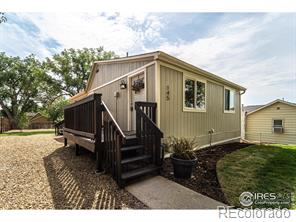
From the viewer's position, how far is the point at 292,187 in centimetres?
306

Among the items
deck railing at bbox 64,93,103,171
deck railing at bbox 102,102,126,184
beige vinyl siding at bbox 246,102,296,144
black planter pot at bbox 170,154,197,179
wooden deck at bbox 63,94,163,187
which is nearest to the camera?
deck railing at bbox 102,102,126,184

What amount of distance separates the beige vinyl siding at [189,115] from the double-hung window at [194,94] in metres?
0.22

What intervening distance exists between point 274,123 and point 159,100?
1292 cm

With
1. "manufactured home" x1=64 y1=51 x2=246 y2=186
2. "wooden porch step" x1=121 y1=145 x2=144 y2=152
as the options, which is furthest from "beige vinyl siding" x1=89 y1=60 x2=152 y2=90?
"wooden porch step" x1=121 y1=145 x2=144 y2=152

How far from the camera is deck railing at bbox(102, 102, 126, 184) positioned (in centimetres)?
294

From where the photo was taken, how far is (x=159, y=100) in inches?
175

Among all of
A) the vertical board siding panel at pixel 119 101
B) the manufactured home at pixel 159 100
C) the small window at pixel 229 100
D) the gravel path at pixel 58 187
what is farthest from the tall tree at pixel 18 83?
the small window at pixel 229 100

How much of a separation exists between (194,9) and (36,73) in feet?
69.5

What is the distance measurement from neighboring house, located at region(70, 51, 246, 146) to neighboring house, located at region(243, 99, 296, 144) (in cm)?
705

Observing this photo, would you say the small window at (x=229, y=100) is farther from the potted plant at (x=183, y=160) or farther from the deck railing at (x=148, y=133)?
the potted plant at (x=183, y=160)

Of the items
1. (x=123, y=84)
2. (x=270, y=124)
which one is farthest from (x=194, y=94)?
(x=270, y=124)

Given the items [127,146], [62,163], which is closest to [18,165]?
[62,163]

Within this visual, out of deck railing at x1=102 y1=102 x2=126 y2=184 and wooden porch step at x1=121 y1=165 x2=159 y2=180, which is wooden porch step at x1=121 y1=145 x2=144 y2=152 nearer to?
deck railing at x1=102 y1=102 x2=126 y2=184

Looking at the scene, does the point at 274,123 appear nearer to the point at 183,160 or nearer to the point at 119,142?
the point at 183,160
